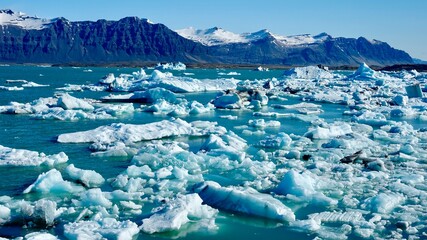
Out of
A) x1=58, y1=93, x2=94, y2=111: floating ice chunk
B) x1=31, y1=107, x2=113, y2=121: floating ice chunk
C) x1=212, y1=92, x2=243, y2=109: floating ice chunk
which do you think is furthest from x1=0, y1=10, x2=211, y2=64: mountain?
x1=31, y1=107, x2=113, y2=121: floating ice chunk

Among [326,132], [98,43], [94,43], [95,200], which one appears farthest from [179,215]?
[94,43]

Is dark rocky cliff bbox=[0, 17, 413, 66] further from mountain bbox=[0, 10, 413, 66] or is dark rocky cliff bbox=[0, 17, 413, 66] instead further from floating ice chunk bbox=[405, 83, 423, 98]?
floating ice chunk bbox=[405, 83, 423, 98]

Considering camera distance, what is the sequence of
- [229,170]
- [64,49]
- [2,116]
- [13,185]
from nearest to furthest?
[13,185], [229,170], [2,116], [64,49]

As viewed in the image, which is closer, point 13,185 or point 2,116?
point 13,185

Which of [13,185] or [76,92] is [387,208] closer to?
[13,185]

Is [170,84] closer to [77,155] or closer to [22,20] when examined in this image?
[77,155]

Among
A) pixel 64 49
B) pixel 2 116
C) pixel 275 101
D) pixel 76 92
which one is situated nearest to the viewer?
pixel 2 116

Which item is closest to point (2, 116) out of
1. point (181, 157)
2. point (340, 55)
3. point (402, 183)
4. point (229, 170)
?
point (181, 157)
